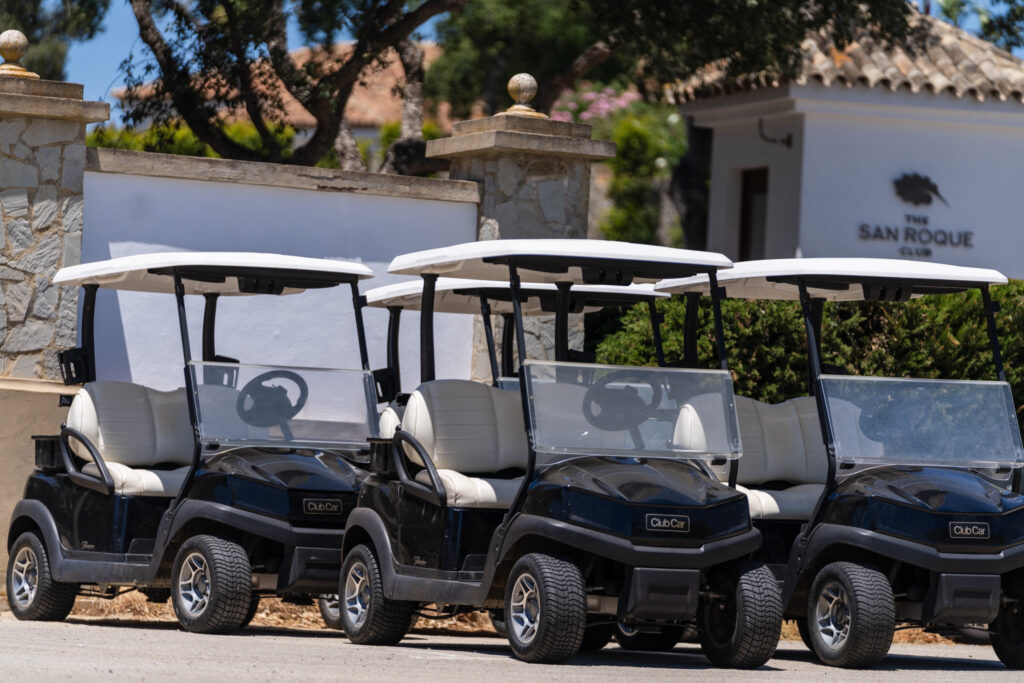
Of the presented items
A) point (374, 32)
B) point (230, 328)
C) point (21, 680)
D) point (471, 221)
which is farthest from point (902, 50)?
point (21, 680)

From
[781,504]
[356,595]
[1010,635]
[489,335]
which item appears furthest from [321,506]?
[1010,635]

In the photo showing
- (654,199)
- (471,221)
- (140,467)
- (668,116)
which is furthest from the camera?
(668,116)

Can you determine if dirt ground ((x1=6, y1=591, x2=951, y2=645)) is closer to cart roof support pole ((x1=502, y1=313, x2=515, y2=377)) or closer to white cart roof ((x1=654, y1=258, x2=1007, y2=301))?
cart roof support pole ((x1=502, y1=313, x2=515, y2=377))

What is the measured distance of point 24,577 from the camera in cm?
861

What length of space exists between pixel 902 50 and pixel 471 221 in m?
7.84

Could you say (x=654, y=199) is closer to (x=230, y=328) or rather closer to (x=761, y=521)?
(x=230, y=328)

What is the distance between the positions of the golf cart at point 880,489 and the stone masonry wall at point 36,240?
3.75 metres

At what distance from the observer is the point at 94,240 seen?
988cm

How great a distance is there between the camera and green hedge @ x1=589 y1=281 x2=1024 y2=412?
1080cm

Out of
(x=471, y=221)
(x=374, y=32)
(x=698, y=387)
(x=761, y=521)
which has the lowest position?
(x=761, y=521)

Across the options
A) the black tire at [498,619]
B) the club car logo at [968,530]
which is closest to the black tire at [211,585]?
the black tire at [498,619]

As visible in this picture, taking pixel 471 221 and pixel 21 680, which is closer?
pixel 21 680

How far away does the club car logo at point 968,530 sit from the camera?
6.74 m

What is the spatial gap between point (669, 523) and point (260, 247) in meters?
4.72
